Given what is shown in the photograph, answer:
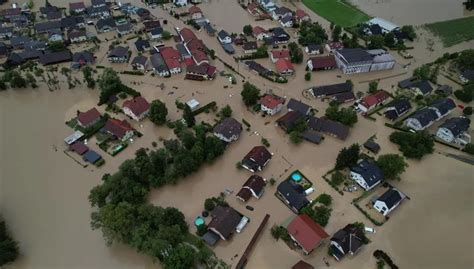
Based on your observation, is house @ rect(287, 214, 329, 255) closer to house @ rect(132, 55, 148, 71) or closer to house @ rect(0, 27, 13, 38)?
house @ rect(132, 55, 148, 71)

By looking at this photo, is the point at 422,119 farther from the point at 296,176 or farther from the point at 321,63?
the point at 296,176

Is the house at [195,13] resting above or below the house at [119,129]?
above

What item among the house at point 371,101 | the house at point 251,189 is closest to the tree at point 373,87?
the house at point 371,101

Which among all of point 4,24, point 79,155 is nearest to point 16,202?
point 79,155

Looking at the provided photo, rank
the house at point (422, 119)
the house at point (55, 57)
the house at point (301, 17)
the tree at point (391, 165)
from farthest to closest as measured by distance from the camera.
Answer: the house at point (301, 17)
the house at point (55, 57)
the house at point (422, 119)
the tree at point (391, 165)

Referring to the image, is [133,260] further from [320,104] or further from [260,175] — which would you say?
[320,104]

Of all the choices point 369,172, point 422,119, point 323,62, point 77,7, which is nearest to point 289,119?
point 369,172

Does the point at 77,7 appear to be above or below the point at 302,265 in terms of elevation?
above

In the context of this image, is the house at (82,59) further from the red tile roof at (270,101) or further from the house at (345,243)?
the house at (345,243)
